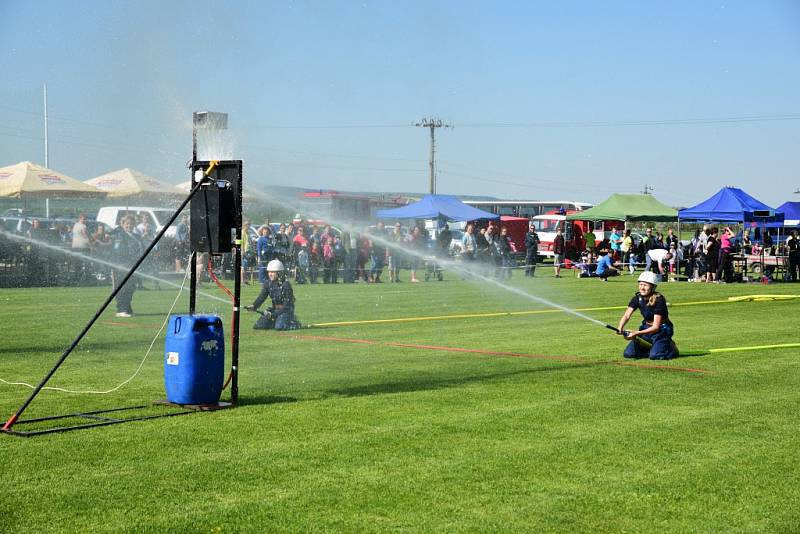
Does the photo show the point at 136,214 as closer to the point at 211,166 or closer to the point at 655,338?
the point at 655,338

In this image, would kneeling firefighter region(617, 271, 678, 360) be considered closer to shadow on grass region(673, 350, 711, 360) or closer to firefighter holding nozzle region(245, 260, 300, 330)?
shadow on grass region(673, 350, 711, 360)

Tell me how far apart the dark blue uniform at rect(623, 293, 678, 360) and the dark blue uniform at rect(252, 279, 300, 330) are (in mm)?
6709

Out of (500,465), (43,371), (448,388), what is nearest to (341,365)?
(448,388)

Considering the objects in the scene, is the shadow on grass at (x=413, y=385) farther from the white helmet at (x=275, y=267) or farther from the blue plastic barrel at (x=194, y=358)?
the white helmet at (x=275, y=267)

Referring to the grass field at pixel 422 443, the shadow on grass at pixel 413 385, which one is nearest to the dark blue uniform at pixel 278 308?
the grass field at pixel 422 443

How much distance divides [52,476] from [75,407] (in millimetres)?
3074

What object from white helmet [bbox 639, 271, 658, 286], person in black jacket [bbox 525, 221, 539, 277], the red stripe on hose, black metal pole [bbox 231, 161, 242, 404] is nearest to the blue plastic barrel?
black metal pole [bbox 231, 161, 242, 404]

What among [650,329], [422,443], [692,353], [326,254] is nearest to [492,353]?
[650,329]

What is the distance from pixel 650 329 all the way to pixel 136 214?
82.7ft

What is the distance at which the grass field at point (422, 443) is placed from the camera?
261 inches

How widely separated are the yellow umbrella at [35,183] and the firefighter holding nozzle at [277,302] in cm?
1932

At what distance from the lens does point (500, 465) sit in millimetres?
7930

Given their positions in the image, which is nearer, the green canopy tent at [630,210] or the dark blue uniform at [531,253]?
the dark blue uniform at [531,253]

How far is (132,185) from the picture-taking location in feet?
114
